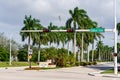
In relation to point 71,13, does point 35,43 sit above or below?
below

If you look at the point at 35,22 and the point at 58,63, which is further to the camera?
the point at 35,22

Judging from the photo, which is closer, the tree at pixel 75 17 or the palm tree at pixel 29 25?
the tree at pixel 75 17

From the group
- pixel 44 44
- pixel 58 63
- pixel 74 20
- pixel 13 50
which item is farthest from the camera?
pixel 13 50

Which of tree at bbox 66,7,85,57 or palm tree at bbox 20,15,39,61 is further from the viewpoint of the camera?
palm tree at bbox 20,15,39,61

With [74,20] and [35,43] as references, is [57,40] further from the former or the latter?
[74,20]

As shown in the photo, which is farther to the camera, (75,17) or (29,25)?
(29,25)

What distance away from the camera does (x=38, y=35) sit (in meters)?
100

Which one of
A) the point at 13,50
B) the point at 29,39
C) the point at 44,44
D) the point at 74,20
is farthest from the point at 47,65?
the point at 13,50

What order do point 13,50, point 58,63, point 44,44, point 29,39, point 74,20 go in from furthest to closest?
point 13,50, point 44,44, point 29,39, point 74,20, point 58,63

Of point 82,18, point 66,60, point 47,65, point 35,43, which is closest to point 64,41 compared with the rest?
point 35,43

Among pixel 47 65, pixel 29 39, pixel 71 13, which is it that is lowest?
pixel 47 65

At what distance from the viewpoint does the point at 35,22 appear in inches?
3856

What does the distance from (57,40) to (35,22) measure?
15886mm

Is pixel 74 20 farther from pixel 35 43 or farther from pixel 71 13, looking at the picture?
pixel 35 43
